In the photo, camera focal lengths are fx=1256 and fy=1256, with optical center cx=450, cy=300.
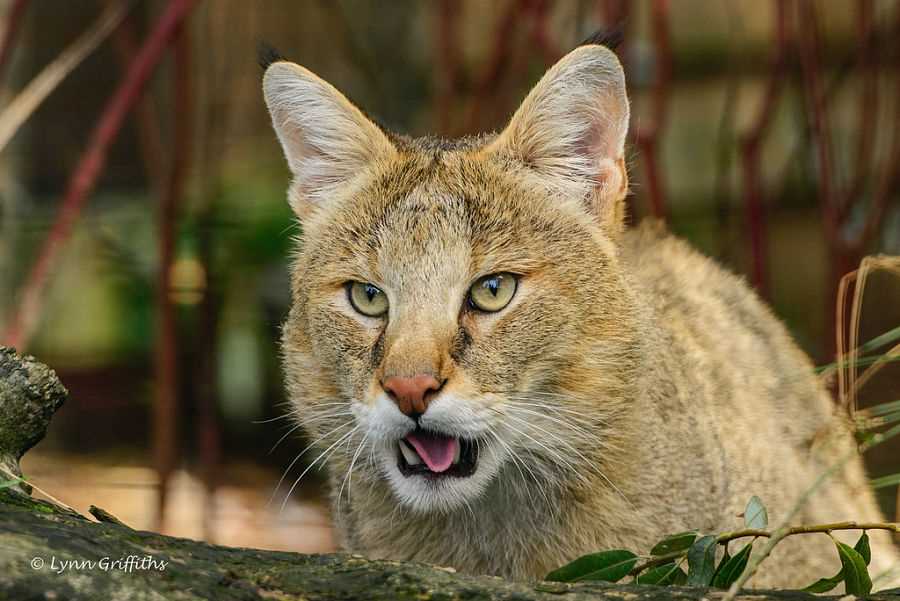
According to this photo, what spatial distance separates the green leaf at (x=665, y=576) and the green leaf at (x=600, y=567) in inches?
1.7

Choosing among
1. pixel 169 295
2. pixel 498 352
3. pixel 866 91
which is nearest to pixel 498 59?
pixel 866 91

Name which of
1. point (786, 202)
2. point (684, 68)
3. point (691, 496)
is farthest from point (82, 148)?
point (691, 496)

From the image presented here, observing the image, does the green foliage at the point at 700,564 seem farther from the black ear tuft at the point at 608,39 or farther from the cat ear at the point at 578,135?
the black ear tuft at the point at 608,39

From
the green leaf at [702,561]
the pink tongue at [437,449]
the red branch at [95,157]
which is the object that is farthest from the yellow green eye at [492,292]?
the red branch at [95,157]

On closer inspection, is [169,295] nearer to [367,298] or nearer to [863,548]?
[367,298]

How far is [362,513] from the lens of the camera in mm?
3691

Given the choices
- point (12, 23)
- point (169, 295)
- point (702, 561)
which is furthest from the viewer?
point (169, 295)

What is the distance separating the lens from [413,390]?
9.92ft

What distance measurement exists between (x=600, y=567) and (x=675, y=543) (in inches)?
7.1

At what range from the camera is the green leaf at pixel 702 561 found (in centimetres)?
270

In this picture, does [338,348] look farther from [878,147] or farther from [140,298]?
[878,147]

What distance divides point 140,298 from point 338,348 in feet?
15.1

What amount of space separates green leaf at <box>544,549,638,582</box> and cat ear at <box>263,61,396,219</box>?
152cm

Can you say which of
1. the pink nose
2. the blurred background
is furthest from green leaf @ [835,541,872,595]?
the blurred background
